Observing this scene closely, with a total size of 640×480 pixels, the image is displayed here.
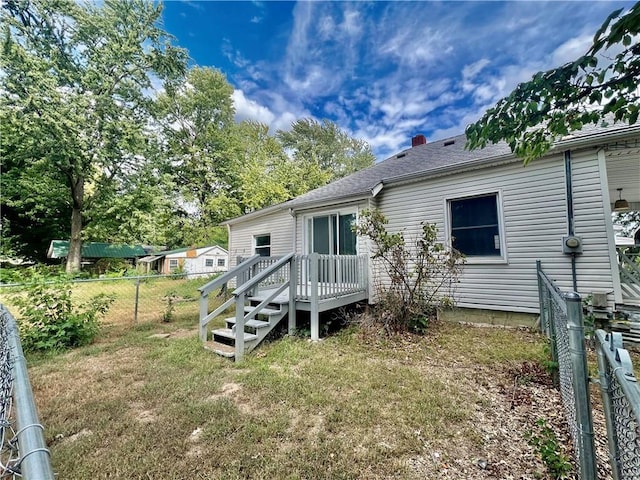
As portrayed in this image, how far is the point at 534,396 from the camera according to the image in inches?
122

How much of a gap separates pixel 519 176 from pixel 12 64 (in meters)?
20.6

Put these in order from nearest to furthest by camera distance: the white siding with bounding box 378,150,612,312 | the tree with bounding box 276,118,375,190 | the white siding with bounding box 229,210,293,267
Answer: the white siding with bounding box 378,150,612,312 → the white siding with bounding box 229,210,293,267 → the tree with bounding box 276,118,375,190

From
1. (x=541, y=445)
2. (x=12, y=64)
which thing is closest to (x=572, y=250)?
(x=541, y=445)

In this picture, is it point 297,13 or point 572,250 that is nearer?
point 572,250

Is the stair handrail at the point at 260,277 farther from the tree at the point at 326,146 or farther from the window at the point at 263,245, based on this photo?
the tree at the point at 326,146

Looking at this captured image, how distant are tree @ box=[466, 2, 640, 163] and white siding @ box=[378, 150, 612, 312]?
8.24 ft

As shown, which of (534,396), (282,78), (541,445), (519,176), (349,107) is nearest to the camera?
(541,445)

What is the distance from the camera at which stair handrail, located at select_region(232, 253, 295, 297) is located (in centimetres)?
458

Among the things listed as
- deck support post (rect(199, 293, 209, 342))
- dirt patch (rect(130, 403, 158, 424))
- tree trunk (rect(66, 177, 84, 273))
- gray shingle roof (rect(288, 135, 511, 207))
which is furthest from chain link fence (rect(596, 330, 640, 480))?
tree trunk (rect(66, 177, 84, 273))

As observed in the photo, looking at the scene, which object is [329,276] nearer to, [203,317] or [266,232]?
[203,317]

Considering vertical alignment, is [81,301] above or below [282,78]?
below

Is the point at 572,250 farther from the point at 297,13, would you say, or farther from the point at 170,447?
the point at 297,13

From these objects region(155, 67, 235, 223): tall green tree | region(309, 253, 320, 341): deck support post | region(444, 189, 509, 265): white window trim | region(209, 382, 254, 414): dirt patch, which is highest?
region(155, 67, 235, 223): tall green tree

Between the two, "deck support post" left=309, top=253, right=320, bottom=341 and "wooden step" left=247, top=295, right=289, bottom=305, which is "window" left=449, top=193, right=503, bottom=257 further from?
"wooden step" left=247, top=295, right=289, bottom=305
